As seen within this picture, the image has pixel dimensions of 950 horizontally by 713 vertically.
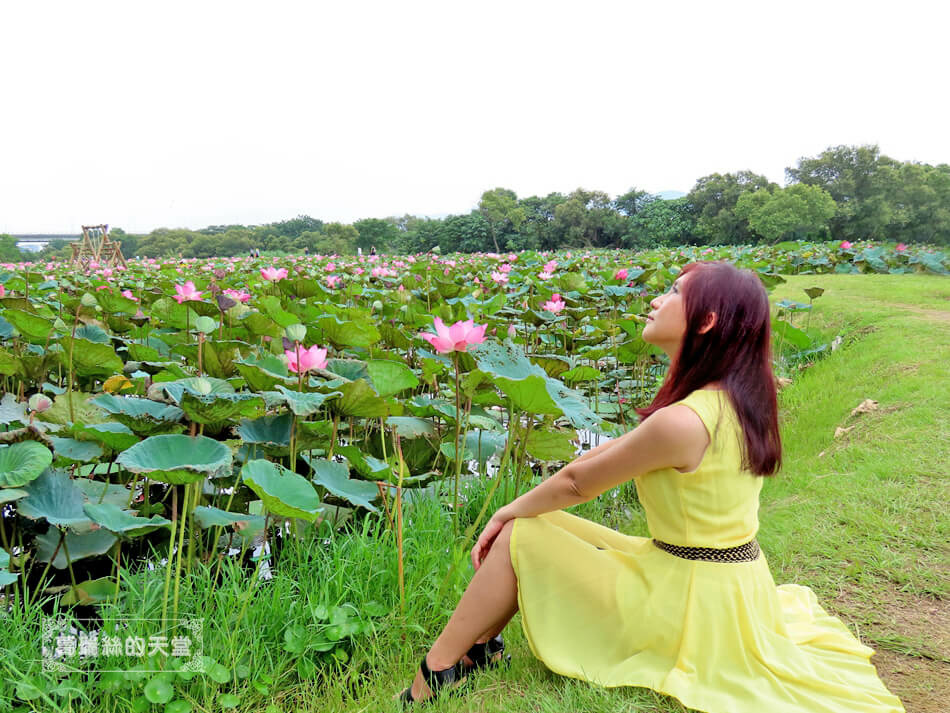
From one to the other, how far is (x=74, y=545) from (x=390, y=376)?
0.85m

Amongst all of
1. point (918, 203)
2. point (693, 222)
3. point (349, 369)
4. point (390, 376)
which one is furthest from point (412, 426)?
point (918, 203)

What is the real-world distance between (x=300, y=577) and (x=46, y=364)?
141cm

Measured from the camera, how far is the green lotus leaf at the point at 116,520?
4.10 feet

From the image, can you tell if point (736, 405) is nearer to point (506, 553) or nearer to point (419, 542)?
point (506, 553)

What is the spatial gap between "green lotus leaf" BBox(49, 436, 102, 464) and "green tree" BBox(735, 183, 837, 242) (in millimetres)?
29351

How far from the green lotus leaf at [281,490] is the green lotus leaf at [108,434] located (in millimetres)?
385

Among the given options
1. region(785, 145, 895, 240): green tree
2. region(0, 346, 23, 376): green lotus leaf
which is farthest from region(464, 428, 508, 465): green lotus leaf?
region(785, 145, 895, 240): green tree

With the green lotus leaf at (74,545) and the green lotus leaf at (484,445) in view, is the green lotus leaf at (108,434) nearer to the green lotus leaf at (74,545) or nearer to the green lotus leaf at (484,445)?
the green lotus leaf at (74,545)

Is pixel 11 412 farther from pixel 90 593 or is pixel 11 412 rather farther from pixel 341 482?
pixel 341 482

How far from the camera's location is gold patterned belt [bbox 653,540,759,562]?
1213 millimetres

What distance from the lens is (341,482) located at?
175 cm

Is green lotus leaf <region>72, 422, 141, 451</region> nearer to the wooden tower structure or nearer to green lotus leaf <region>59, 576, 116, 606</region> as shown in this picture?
green lotus leaf <region>59, 576, 116, 606</region>

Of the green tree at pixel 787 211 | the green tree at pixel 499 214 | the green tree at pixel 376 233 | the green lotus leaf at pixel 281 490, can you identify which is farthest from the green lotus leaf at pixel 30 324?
the green tree at pixel 499 214

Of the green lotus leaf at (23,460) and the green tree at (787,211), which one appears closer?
the green lotus leaf at (23,460)
